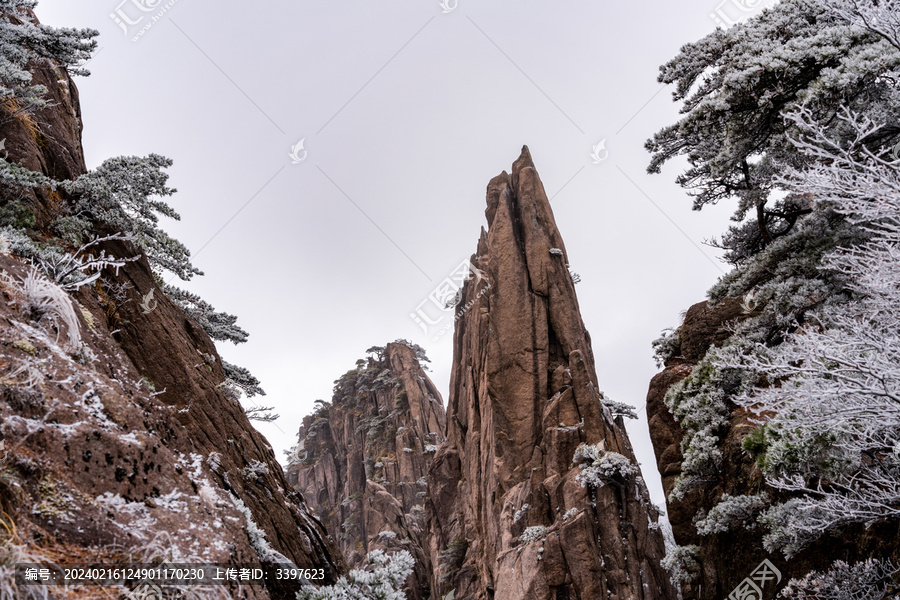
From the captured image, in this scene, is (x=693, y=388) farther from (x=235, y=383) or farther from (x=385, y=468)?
(x=385, y=468)

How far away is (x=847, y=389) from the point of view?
5.60m

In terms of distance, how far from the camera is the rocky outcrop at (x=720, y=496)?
824cm

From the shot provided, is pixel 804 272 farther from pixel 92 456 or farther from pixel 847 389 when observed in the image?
pixel 92 456

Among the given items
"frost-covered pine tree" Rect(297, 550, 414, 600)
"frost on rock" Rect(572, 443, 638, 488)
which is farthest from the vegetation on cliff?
"frost on rock" Rect(572, 443, 638, 488)

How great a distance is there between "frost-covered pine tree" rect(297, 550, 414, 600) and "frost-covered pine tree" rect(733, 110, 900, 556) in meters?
5.14

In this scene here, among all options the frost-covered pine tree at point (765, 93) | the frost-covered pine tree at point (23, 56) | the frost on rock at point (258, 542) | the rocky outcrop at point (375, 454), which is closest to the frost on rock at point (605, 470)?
the frost-covered pine tree at point (765, 93)

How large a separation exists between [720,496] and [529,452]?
15812 millimetres

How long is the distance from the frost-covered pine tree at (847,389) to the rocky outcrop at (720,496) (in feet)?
1.52

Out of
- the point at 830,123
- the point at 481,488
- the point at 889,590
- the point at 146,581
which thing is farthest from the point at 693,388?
the point at 481,488

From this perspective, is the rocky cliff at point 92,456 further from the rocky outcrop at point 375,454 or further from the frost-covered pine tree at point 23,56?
the rocky outcrop at point 375,454

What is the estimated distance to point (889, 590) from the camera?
689 cm

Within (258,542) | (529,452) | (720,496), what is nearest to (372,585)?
(258,542)

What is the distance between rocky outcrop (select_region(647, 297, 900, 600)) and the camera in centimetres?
824

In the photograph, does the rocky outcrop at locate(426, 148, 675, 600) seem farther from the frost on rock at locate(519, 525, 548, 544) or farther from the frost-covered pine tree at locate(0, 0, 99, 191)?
the frost-covered pine tree at locate(0, 0, 99, 191)
